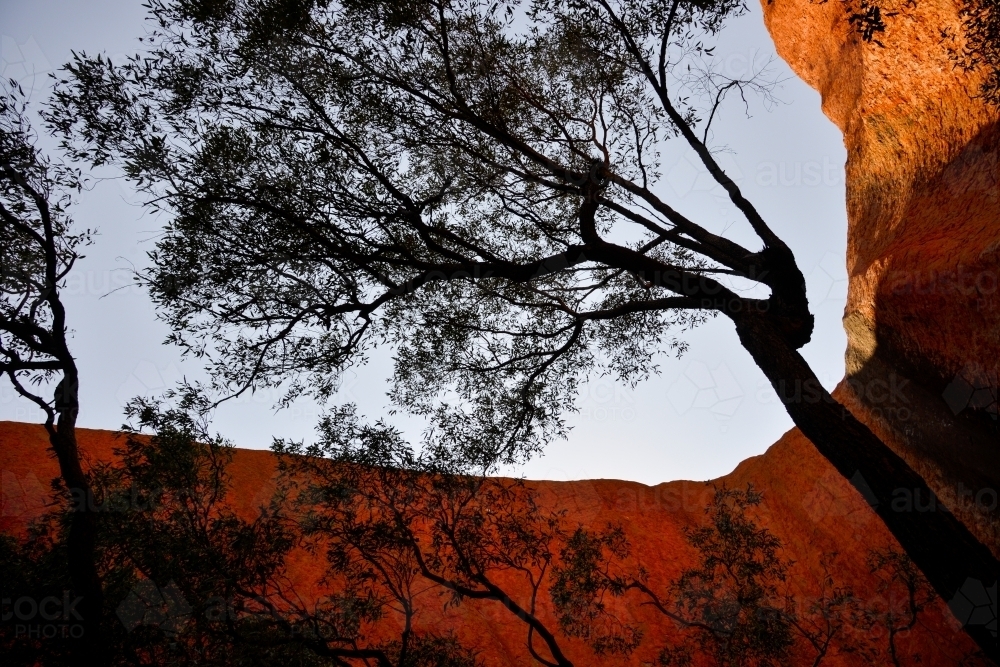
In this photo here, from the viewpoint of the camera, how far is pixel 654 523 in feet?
65.1

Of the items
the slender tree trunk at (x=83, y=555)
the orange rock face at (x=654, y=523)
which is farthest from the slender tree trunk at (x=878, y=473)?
the orange rock face at (x=654, y=523)

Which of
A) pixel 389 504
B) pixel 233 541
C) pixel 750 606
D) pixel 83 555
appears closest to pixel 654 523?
pixel 750 606

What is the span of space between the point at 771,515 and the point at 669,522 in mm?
3172

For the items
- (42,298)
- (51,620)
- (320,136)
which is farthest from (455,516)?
(42,298)

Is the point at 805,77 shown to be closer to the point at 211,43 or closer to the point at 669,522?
the point at 211,43

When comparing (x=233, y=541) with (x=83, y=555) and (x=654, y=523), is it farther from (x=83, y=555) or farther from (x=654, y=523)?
(x=654, y=523)

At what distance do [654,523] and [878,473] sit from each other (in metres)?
16.1

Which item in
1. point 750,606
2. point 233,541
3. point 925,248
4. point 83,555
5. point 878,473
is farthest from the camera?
point 750,606

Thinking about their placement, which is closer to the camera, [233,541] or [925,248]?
[233,541]

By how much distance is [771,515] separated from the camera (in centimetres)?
1872

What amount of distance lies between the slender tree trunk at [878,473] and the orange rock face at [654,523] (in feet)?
37.4

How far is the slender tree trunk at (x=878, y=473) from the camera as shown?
13.4ft

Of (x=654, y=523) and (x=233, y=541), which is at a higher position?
(x=233, y=541)

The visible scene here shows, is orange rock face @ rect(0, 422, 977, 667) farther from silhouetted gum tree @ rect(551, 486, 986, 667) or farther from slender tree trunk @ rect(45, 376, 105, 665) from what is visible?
slender tree trunk @ rect(45, 376, 105, 665)
